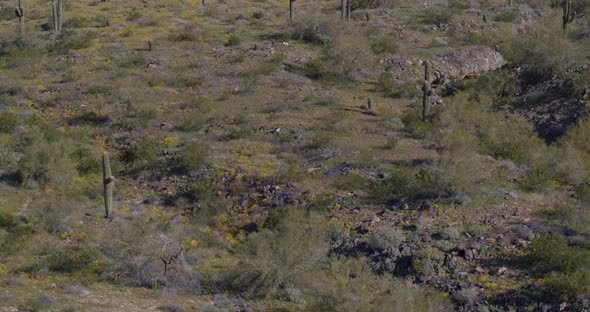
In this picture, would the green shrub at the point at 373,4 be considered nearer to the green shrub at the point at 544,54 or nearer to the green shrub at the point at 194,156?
the green shrub at the point at 544,54

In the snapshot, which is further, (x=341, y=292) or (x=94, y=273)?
(x=94, y=273)

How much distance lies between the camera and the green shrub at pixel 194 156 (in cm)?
2028

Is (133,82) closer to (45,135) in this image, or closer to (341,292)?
(45,135)

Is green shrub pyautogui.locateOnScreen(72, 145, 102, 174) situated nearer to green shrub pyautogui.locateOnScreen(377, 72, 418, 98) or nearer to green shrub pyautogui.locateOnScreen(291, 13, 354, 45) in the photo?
green shrub pyautogui.locateOnScreen(377, 72, 418, 98)

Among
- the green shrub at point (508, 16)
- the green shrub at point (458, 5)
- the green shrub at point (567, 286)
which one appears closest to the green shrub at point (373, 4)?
the green shrub at point (458, 5)

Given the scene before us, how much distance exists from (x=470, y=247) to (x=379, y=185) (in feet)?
14.3

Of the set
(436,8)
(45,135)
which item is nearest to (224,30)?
(436,8)

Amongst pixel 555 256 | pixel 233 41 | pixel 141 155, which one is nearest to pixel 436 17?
pixel 233 41

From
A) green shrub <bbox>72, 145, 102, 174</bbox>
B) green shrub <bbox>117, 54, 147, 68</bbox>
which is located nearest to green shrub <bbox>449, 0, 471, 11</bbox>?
green shrub <bbox>117, 54, 147, 68</bbox>

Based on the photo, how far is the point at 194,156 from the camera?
20500 mm

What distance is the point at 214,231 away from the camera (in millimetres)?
17141

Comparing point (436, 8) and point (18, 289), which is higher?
point (436, 8)

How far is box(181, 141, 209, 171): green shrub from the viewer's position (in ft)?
66.5

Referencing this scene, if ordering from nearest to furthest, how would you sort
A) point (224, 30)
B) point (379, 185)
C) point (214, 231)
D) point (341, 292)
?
point (341, 292) < point (214, 231) < point (379, 185) < point (224, 30)
